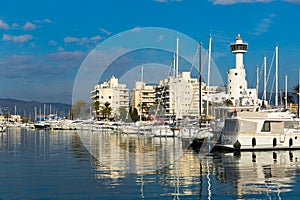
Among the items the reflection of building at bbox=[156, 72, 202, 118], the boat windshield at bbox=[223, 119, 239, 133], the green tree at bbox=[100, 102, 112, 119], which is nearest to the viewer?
the boat windshield at bbox=[223, 119, 239, 133]

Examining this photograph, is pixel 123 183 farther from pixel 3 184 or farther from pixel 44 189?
pixel 3 184

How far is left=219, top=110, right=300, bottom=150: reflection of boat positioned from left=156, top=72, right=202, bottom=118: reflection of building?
92.3 ft

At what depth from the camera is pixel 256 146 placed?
46656 millimetres

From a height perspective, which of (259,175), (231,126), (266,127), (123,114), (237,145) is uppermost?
(123,114)

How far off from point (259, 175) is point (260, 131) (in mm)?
20075

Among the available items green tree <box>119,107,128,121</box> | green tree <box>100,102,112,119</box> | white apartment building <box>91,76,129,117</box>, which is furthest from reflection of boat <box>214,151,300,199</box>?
white apartment building <box>91,76,129,117</box>

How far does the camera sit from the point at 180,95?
9875 centimetres

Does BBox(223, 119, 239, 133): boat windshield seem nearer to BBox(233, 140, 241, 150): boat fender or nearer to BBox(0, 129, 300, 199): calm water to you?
BBox(233, 140, 241, 150): boat fender

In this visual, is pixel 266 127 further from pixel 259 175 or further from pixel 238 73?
pixel 238 73

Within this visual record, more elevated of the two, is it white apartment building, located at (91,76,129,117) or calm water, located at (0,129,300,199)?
white apartment building, located at (91,76,129,117)

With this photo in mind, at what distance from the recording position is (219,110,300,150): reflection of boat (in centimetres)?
4603

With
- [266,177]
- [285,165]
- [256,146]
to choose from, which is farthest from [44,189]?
[256,146]

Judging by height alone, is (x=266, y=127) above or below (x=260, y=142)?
above

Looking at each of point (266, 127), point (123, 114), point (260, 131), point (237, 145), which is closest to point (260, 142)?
point (260, 131)
